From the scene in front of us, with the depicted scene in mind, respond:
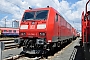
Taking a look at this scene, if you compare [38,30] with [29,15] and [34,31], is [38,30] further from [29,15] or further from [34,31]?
[29,15]

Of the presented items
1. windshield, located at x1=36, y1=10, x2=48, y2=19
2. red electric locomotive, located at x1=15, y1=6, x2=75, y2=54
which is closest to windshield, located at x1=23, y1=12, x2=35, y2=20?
red electric locomotive, located at x1=15, y1=6, x2=75, y2=54

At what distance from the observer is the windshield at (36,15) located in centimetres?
1160

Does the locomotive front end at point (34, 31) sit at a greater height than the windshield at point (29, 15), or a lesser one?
lesser

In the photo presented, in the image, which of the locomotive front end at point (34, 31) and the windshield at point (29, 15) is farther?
the windshield at point (29, 15)

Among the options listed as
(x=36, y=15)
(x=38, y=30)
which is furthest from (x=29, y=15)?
(x=38, y=30)

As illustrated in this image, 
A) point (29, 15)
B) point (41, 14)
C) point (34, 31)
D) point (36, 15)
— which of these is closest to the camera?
point (34, 31)

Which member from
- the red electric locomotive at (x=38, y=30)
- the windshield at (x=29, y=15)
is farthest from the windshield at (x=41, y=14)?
the windshield at (x=29, y=15)

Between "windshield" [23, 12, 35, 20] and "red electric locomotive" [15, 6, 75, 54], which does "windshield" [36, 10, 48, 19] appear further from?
"windshield" [23, 12, 35, 20]

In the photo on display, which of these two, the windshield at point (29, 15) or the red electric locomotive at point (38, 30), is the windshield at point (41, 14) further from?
the windshield at point (29, 15)

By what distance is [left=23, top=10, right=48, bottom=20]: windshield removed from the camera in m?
11.6

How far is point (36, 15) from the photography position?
11891mm

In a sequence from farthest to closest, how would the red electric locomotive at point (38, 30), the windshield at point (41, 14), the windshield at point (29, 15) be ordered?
the windshield at point (29, 15)
the windshield at point (41, 14)
the red electric locomotive at point (38, 30)

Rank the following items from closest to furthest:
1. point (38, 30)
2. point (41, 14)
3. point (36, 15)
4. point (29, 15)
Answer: point (38, 30) < point (41, 14) < point (36, 15) < point (29, 15)

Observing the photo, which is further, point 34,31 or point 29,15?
point 29,15
